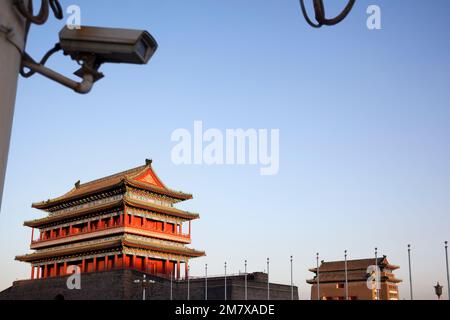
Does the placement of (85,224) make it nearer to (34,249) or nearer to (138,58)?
(34,249)

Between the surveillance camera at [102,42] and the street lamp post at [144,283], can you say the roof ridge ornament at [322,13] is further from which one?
the street lamp post at [144,283]

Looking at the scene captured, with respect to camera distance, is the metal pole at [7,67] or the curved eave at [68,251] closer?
the metal pole at [7,67]

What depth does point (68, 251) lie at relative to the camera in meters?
45.9

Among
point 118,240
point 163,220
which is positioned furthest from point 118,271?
point 163,220

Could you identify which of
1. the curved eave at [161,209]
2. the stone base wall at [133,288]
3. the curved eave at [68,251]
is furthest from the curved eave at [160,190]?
the stone base wall at [133,288]

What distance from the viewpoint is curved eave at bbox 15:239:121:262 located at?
42412 millimetres

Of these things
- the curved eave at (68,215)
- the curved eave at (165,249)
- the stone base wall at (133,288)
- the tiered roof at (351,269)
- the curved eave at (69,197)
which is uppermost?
the curved eave at (69,197)

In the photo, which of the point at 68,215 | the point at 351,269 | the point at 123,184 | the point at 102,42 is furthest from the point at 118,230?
the point at 102,42

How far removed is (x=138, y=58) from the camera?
2900 mm

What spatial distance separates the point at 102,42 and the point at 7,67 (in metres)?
0.49

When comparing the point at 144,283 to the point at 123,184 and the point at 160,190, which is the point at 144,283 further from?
the point at 160,190

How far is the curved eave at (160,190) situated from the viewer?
44.0m

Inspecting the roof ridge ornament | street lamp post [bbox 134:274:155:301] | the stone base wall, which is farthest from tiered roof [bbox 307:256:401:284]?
the roof ridge ornament
